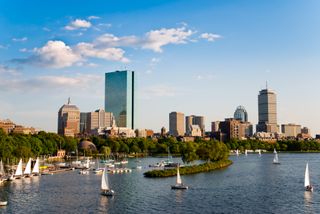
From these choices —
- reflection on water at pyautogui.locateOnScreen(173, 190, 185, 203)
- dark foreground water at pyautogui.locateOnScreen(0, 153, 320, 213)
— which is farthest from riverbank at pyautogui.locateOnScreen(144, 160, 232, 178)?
reflection on water at pyautogui.locateOnScreen(173, 190, 185, 203)

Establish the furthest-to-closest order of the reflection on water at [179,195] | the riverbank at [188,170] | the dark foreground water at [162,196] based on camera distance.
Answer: the riverbank at [188,170] < the reflection on water at [179,195] < the dark foreground water at [162,196]

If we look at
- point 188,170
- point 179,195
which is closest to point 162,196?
point 179,195

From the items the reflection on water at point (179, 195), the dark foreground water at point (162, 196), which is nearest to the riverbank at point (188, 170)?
the dark foreground water at point (162, 196)

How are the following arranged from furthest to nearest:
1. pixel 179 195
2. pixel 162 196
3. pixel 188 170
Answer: pixel 188 170 < pixel 179 195 < pixel 162 196

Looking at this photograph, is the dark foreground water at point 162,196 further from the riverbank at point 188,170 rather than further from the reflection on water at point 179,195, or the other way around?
the riverbank at point 188,170

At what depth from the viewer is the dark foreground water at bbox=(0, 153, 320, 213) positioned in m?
80.1

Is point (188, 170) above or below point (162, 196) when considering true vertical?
above

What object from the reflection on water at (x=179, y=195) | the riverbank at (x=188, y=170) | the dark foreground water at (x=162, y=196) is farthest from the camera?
the riverbank at (x=188, y=170)

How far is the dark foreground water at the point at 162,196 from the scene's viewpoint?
8006 centimetres

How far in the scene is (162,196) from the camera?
92000 mm

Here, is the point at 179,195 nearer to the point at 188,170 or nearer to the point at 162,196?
the point at 162,196

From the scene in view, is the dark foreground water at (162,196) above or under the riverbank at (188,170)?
under

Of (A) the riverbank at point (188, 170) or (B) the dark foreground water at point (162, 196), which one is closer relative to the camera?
(B) the dark foreground water at point (162, 196)

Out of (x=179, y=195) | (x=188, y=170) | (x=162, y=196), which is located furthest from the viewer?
(x=188, y=170)
